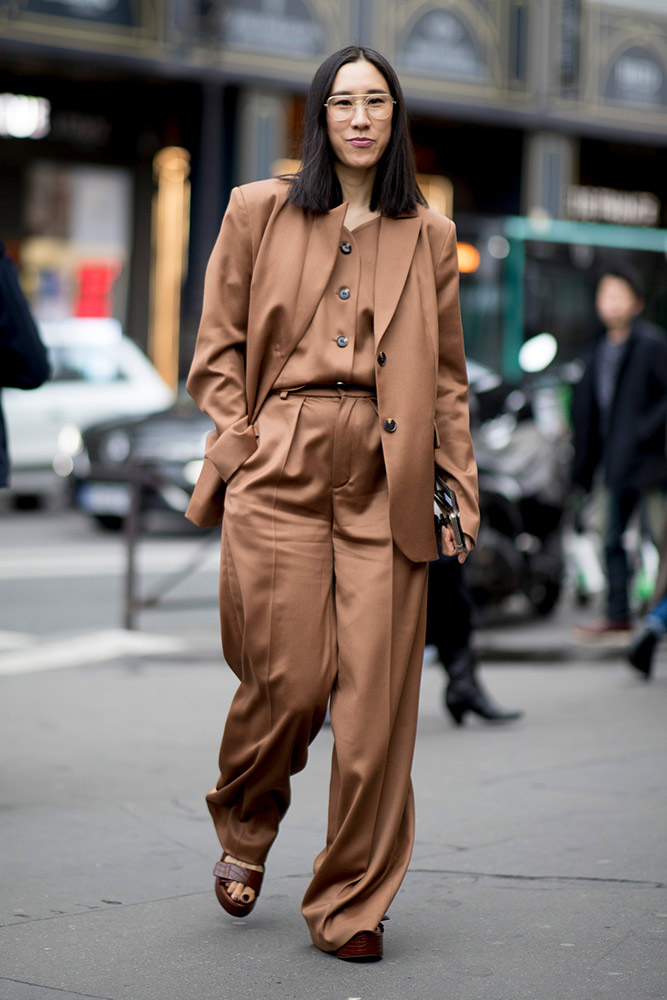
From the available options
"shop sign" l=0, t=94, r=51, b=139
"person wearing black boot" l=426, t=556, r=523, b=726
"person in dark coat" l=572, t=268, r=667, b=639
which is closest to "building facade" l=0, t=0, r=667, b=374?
"shop sign" l=0, t=94, r=51, b=139

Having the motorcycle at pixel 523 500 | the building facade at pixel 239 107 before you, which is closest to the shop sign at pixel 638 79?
the building facade at pixel 239 107

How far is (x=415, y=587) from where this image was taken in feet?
12.4

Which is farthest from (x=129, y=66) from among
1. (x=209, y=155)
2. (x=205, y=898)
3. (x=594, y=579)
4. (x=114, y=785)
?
(x=205, y=898)

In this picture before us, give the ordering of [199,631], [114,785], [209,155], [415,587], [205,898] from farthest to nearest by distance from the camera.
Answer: [209,155], [199,631], [114,785], [205,898], [415,587]

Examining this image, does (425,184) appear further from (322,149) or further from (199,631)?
(322,149)

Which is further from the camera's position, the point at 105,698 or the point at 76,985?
the point at 105,698

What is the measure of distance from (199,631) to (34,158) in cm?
1347

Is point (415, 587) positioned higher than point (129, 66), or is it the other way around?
point (129, 66)

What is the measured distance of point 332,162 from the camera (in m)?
3.83

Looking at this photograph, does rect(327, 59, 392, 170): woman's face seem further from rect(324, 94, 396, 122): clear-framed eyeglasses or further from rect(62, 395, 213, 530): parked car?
rect(62, 395, 213, 530): parked car

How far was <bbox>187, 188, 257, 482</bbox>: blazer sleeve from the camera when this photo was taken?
375cm

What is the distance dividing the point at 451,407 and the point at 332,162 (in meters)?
0.65

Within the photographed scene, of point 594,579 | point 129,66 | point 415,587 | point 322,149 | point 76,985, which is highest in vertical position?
point 129,66

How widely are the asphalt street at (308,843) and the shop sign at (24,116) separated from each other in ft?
44.2
